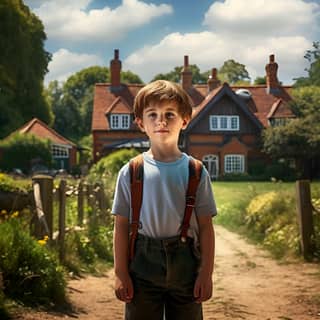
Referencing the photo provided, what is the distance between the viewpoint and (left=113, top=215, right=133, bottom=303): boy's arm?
195 cm

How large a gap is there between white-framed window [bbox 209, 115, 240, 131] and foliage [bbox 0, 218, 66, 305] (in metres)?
19.6

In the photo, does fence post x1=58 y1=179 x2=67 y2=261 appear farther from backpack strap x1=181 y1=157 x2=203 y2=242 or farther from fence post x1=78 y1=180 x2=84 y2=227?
backpack strap x1=181 y1=157 x2=203 y2=242

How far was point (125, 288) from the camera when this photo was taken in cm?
194

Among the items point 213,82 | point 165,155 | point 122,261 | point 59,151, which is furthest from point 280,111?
point 122,261

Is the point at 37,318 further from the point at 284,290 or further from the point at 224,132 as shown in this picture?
the point at 224,132

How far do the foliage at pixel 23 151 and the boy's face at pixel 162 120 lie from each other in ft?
38.8

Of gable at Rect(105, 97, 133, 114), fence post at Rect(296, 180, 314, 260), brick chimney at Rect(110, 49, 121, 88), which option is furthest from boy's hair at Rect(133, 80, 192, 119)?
brick chimney at Rect(110, 49, 121, 88)

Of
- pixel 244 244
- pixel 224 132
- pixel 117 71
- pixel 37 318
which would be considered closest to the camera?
pixel 37 318

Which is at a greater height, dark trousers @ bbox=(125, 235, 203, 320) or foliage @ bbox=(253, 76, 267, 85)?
foliage @ bbox=(253, 76, 267, 85)

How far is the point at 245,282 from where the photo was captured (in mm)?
5387

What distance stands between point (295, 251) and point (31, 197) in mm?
3208

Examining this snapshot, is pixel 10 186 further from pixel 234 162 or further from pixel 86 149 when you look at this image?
pixel 234 162

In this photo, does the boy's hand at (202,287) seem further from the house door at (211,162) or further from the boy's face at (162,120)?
the house door at (211,162)

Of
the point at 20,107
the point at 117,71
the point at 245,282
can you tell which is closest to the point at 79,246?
the point at 245,282
